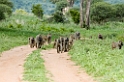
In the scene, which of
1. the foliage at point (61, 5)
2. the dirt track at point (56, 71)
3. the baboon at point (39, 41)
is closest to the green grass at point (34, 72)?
the dirt track at point (56, 71)

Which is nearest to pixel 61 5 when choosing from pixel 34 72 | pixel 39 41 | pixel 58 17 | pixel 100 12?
pixel 58 17

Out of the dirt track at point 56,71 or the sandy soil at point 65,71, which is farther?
the sandy soil at point 65,71

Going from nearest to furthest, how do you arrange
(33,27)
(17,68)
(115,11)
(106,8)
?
1. (17,68)
2. (33,27)
3. (106,8)
4. (115,11)

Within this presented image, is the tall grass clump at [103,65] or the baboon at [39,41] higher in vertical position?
the tall grass clump at [103,65]

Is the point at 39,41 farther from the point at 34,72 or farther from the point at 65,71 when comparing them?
the point at 34,72

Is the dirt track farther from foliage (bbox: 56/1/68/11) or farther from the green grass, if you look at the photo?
foliage (bbox: 56/1/68/11)

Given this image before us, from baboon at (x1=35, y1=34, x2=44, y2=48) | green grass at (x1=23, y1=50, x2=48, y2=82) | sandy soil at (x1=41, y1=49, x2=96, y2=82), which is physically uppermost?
green grass at (x1=23, y1=50, x2=48, y2=82)

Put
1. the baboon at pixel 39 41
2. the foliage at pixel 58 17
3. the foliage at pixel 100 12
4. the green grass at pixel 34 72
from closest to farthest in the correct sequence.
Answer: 1. the green grass at pixel 34 72
2. the baboon at pixel 39 41
3. the foliage at pixel 100 12
4. the foliage at pixel 58 17

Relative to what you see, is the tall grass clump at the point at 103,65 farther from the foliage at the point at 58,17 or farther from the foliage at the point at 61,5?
the foliage at the point at 61,5

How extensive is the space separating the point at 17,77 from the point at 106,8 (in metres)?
43.0

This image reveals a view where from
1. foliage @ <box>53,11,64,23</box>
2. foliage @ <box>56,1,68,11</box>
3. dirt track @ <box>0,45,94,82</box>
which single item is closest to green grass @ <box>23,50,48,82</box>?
dirt track @ <box>0,45,94,82</box>

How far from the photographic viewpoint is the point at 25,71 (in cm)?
1227

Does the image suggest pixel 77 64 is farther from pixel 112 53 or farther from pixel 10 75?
pixel 10 75

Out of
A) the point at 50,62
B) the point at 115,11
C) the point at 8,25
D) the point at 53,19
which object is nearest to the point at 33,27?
the point at 8,25
